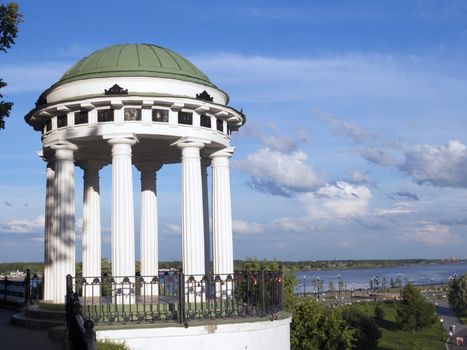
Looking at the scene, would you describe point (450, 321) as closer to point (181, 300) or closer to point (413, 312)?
point (413, 312)

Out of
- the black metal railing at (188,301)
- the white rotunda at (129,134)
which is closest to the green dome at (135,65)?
the white rotunda at (129,134)

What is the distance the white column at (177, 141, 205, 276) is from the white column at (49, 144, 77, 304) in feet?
14.9

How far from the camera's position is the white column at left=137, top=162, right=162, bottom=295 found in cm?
2817

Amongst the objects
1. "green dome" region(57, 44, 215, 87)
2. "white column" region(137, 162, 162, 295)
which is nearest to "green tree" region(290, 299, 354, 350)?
"white column" region(137, 162, 162, 295)

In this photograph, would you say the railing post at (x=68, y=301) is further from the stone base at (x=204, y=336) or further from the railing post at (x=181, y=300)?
the railing post at (x=181, y=300)

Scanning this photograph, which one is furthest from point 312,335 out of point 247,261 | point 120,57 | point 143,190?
point 120,57

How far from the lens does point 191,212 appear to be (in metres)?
22.7

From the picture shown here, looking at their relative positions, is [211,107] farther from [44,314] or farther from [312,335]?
[312,335]

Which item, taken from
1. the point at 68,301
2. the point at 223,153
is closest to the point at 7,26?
the point at 68,301

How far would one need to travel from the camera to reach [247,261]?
5150 cm

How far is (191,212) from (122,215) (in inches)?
106

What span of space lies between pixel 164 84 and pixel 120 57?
2564 millimetres

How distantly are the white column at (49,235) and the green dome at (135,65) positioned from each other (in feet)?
13.9

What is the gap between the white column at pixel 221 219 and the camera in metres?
24.9
